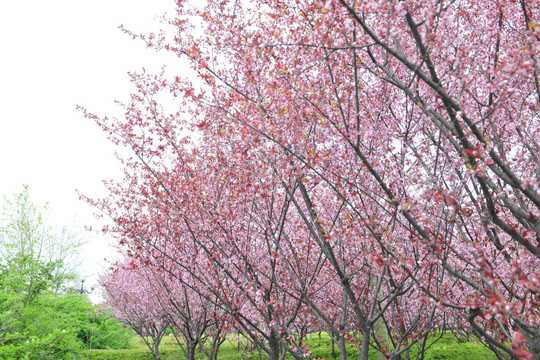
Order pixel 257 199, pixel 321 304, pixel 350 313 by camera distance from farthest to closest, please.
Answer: pixel 321 304 < pixel 350 313 < pixel 257 199

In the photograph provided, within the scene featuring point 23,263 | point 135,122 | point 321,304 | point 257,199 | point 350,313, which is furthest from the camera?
point 23,263

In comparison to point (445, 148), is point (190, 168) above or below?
above

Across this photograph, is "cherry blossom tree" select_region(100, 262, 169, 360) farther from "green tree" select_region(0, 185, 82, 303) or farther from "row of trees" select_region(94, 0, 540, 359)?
"row of trees" select_region(94, 0, 540, 359)

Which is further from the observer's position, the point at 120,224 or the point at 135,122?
the point at 120,224

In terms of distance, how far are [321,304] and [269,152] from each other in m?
5.33

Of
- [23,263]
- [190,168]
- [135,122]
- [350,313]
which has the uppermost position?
[135,122]

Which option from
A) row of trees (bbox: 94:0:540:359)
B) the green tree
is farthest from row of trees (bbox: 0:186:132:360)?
row of trees (bbox: 94:0:540:359)

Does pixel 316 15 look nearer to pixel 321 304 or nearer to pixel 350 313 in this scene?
pixel 350 313

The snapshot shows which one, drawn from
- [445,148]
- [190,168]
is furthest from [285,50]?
[190,168]

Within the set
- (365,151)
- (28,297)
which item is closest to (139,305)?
(28,297)

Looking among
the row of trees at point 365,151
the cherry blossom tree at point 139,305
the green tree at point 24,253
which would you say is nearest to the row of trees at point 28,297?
the green tree at point 24,253

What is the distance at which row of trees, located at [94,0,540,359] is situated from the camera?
8.25 ft

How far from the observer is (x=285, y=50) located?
397 cm

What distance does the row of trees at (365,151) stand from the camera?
8.25 ft
